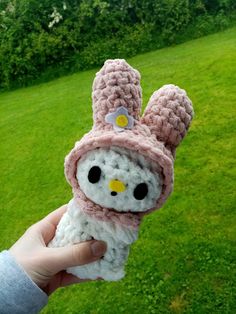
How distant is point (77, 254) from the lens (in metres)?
1.58

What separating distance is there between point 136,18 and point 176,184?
325 cm

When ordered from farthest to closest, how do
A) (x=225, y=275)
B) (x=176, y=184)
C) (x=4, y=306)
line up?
(x=176, y=184), (x=225, y=275), (x=4, y=306)

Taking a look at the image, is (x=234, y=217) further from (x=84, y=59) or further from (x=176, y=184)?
(x=84, y=59)

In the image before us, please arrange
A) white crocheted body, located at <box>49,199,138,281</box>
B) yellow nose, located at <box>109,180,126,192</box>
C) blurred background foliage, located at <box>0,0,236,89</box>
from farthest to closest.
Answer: blurred background foliage, located at <box>0,0,236,89</box>
white crocheted body, located at <box>49,199,138,281</box>
yellow nose, located at <box>109,180,126,192</box>

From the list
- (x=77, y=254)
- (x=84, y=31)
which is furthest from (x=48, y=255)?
(x=84, y=31)

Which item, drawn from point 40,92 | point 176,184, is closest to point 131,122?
point 176,184

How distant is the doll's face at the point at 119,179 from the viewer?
4.70 ft

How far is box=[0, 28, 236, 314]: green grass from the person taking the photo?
288 cm

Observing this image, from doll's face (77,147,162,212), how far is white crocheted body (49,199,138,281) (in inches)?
4.4

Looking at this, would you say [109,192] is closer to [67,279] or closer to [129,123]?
[129,123]

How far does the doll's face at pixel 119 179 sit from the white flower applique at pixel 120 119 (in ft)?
0.23

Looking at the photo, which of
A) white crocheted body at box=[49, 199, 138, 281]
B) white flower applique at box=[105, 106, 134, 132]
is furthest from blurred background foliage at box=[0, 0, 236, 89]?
white flower applique at box=[105, 106, 134, 132]

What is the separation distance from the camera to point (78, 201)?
5.09 ft

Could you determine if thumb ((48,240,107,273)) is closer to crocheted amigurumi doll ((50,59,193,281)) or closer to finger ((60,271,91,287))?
crocheted amigurumi doll ((50,59,193,281))
